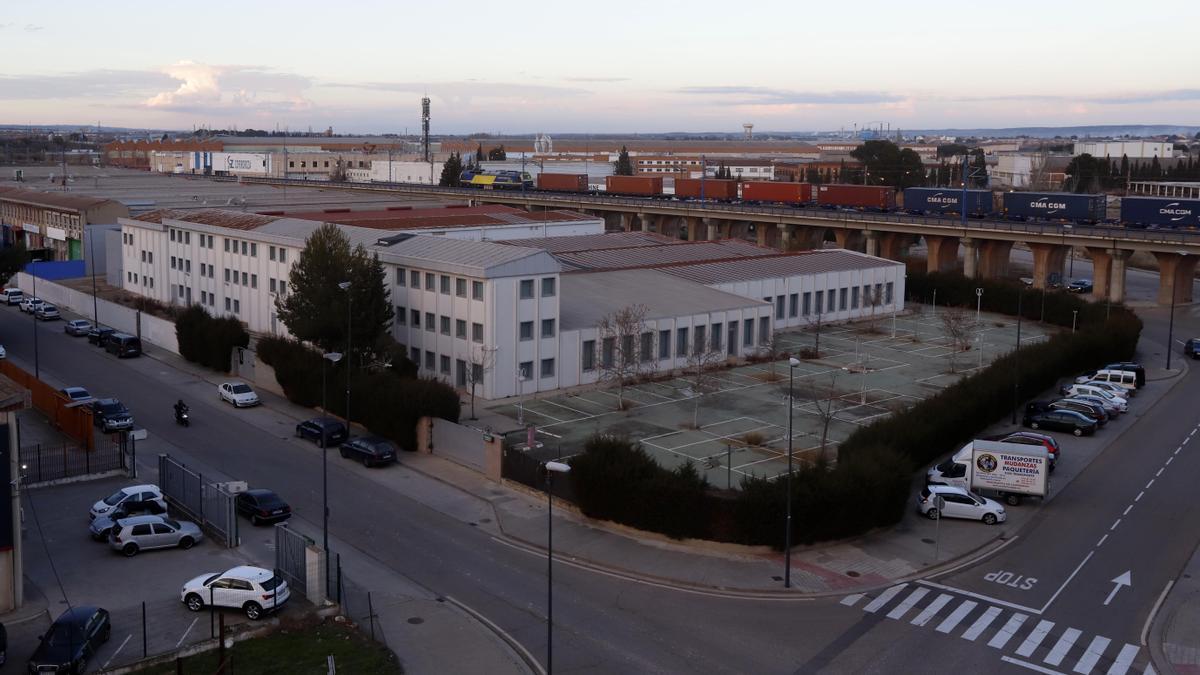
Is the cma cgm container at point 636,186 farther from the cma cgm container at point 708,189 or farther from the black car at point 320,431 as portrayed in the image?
the black car at point 320,431

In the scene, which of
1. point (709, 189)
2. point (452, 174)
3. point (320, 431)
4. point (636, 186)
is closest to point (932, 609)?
point (320, 431)

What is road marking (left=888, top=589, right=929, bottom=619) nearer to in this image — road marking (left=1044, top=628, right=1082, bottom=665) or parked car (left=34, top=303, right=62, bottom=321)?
road marking (left=1044, top=628, right=1082, bottom=665)

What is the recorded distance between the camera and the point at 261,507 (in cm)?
2772

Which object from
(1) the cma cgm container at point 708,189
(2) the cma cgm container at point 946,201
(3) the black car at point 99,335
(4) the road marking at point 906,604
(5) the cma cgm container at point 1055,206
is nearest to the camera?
(4) the road marking at point 906,604

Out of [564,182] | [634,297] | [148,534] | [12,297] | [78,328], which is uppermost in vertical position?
[564,182]

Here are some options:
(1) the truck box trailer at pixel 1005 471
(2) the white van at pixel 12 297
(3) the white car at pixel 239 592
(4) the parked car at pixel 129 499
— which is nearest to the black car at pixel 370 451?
(4) the parked car at pixel 129 499

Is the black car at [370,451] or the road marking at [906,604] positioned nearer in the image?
the road marking at [906,604]

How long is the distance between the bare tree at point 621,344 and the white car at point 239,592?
68.1 feet

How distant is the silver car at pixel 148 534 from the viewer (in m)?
25.0

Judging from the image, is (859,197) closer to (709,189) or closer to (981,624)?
(709,189)

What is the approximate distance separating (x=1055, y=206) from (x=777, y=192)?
1114 inches

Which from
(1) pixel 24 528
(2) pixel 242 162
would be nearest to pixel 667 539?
(1) pixel 24 528

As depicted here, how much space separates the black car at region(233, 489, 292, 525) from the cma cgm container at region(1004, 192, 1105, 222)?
64.0m

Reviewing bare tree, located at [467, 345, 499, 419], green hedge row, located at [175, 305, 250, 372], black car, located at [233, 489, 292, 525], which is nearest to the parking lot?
bare tree, located at [467, 345, 499, 419]
